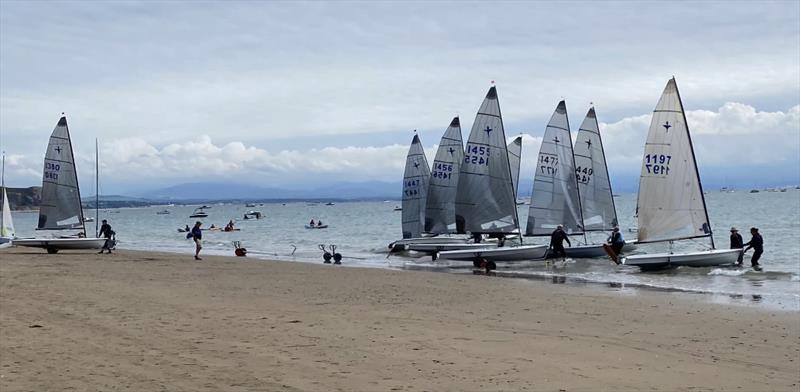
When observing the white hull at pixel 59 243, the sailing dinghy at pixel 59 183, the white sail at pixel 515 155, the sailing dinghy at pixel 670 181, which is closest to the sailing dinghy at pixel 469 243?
the white sail at pixel 515 155

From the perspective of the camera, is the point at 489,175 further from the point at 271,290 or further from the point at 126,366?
the point at 126,366

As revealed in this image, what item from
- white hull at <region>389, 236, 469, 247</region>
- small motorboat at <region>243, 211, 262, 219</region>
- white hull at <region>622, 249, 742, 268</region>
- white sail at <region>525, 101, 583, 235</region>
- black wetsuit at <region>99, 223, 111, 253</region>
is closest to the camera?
white hull at <region>622, 249, 742, 268</region>

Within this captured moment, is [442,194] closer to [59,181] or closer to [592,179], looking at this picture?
[592,179]

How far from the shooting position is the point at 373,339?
10562mm

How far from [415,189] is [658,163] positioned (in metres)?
14.4

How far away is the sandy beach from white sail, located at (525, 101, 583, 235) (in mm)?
14538

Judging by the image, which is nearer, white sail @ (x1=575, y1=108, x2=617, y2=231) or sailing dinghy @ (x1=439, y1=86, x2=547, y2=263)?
sailing dinghy @ (x1=439, y1=86, x2=547, y2=263)

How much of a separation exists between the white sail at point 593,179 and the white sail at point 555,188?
23.6 inches

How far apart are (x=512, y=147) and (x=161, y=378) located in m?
32.0

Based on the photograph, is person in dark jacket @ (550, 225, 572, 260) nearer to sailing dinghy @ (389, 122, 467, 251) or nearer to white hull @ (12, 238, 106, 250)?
sailing dinghy @ (389, 122, 467, 251)

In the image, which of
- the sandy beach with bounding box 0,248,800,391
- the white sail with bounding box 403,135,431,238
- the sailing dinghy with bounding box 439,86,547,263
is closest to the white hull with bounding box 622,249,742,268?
the sailing dinghy with bounding box 439,86,547,263

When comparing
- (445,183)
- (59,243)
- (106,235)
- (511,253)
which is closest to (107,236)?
(106,235)

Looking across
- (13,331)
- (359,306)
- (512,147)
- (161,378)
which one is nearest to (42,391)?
(161,378)

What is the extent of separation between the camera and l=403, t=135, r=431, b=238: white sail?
38969mm
